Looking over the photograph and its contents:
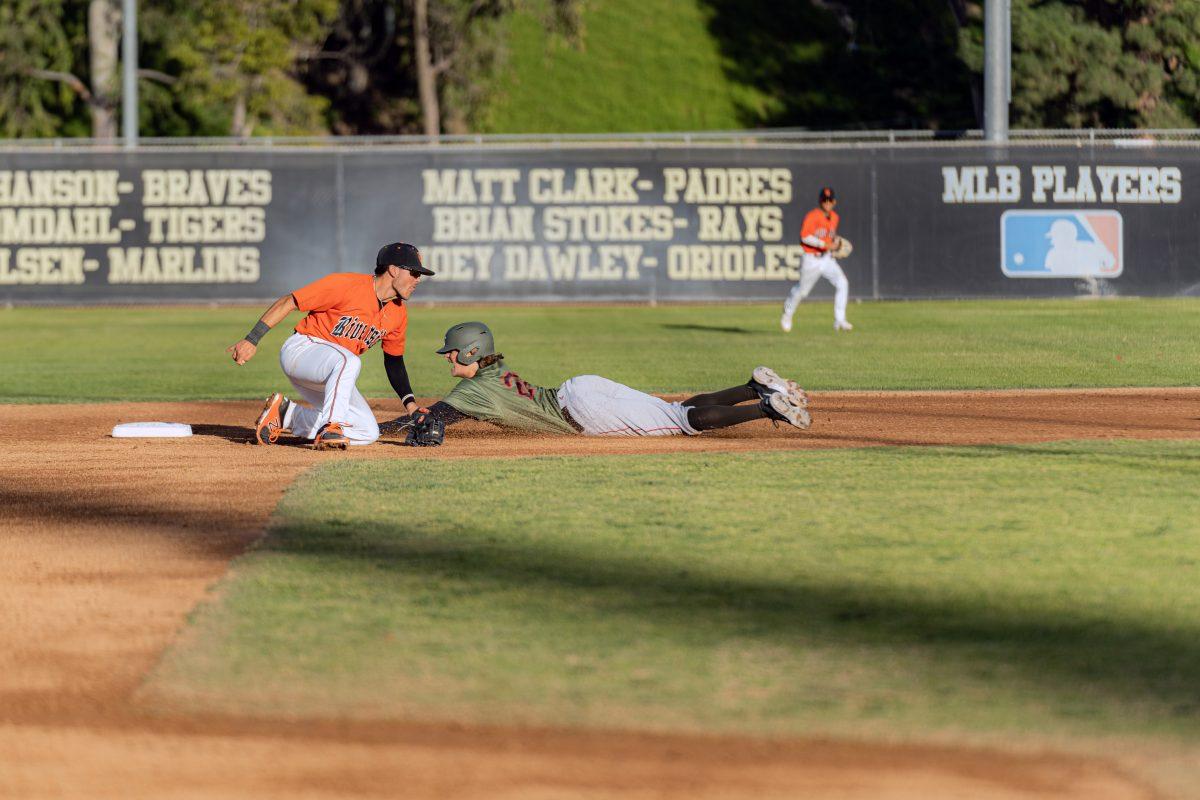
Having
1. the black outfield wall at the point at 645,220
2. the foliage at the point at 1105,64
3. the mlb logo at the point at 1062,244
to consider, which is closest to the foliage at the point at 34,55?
the black outfield wall at the point at 645,220

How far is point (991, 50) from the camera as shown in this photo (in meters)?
27.4

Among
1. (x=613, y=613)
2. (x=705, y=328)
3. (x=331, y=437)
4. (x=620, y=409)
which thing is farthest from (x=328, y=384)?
(x=705, y=328)

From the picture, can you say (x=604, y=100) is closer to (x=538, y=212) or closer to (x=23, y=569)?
(x=538, y=212)

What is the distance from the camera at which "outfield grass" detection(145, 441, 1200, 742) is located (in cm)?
443

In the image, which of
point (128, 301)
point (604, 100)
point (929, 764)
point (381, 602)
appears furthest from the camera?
point (604, 100)

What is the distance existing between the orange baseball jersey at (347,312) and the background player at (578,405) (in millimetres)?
456

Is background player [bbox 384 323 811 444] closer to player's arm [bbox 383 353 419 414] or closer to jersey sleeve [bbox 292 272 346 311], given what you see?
player's arm [bbox 383 353 419 414]

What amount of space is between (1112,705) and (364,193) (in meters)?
23.0

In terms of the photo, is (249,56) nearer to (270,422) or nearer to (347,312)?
(270,422)

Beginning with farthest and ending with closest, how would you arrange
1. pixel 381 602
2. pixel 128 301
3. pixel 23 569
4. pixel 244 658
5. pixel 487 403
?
pixel 128 301 → pixel 487 403 → pixel 23 569 → pixel 381 602 → pixel 244 658

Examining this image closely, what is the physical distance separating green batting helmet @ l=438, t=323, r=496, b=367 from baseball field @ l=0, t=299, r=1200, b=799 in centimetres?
59

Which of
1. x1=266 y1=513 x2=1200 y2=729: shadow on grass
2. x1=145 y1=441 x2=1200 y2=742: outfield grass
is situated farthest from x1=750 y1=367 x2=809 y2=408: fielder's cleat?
x1=266 y1=513 x2=1200 y2=729: shadow on grass

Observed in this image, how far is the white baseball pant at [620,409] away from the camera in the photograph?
10008mm

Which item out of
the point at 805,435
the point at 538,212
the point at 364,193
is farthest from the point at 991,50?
the point at 805,435
